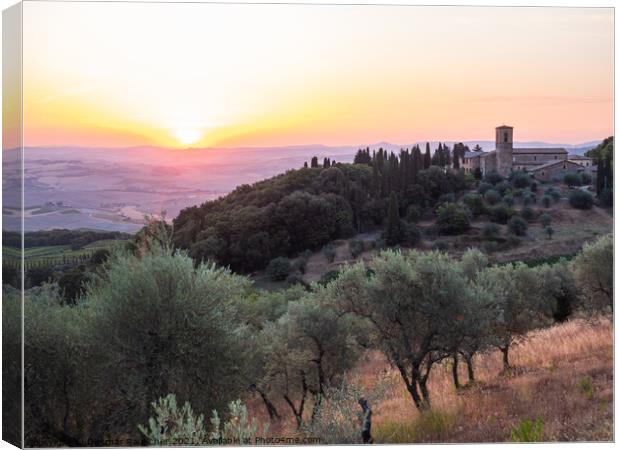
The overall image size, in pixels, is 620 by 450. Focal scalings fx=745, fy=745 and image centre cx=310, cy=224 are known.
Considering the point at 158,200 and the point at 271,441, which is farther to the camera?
the point at 158,200

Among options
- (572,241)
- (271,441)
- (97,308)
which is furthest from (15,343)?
(572,241)

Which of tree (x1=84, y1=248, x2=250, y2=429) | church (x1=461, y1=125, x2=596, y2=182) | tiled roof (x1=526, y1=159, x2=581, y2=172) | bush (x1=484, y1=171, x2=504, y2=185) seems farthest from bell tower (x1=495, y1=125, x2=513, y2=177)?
tree (x1=84, y1=248, x2=250, y2=429)

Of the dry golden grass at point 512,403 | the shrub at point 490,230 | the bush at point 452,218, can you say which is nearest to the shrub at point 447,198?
the bush at point 452,218

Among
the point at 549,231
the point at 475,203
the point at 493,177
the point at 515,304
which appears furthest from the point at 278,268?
the point at 515,304

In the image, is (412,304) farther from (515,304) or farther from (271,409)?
(515,304)

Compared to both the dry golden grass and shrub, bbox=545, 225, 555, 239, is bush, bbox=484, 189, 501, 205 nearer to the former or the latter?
shrub, bbox=545, 225, 555, 239

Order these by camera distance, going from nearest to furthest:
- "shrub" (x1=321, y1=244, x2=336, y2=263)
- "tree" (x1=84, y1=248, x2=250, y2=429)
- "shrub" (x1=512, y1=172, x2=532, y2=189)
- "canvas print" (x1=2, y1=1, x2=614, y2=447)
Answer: "tree" (x1=84, y1=248, x2=250, y2=429), "canvas print" (x1=2, y1=1, x2=614, y2=447), "shrub" (x1=512, y1=172, x2=532, y2=189), "shrub" (x1=321, y1=244, x2=336, y2=263)

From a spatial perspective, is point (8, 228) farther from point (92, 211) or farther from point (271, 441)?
point (271, 441)
